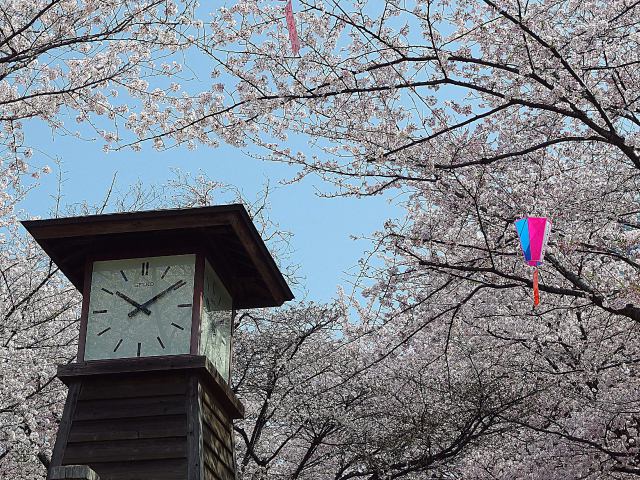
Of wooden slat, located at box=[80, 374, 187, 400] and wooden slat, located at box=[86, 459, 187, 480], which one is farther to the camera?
wooden slat, located at box=[80, 374, 187, 400]

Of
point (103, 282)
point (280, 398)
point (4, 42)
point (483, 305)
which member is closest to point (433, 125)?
point (103, 282)

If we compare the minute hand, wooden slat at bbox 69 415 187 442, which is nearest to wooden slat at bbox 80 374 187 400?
wooden slat at bbox 69 415 187 442

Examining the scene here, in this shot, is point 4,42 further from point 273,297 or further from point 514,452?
point 514,452

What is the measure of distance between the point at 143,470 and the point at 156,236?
1779mm

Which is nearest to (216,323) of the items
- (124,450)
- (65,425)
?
(124,450)

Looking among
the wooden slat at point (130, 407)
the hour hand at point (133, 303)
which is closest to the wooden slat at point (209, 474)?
the wooden slat at point (130, 407)

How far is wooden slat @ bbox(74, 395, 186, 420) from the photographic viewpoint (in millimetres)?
6219

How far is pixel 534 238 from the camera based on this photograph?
23.4 feet

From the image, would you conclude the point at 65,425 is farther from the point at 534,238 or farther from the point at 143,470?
the point at 534,238

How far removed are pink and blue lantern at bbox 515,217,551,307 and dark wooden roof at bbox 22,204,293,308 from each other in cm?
214

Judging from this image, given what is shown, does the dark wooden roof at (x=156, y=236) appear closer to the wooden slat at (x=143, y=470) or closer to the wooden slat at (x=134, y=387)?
the wooden slat at (x=134, y=387)

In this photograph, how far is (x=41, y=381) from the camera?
12156 mm

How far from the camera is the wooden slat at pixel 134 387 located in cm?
629

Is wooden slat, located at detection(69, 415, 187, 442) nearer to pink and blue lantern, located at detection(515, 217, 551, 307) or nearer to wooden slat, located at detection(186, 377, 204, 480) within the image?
wooden slat, located at detection(186, 377, 204, 480)
